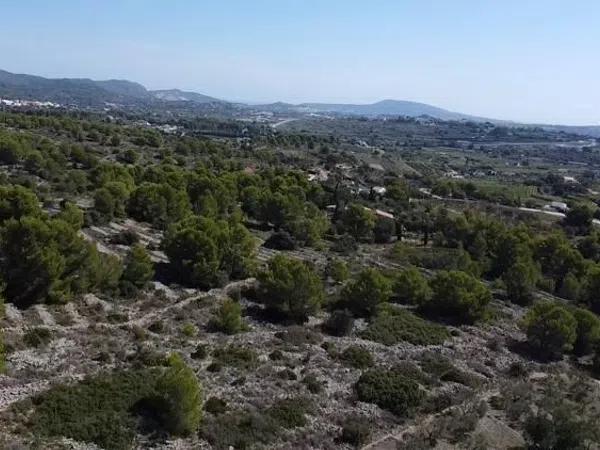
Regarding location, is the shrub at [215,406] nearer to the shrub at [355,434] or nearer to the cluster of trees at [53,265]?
the shrub at [355,434]

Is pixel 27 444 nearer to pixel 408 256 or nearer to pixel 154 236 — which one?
pixel 154 236

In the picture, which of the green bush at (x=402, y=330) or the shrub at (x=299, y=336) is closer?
the shrub at (x=299, y=336)

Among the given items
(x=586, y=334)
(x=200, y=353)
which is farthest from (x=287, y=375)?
(x=586, y=334)

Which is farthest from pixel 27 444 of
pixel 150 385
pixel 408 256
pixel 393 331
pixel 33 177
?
pixel 33 177

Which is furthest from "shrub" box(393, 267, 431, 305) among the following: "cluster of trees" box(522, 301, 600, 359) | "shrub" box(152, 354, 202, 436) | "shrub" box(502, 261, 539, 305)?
"shrub" box(152, 354, 202, 436)

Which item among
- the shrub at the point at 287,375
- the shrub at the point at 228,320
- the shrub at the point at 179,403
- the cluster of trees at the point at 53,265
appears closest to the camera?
the shrub at the point at 179,403

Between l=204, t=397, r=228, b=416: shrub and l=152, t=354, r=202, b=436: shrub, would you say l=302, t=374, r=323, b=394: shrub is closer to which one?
l=204, t=397, r=228, b=416: shrub

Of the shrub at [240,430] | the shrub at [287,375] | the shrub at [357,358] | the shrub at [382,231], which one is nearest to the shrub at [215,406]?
the shrub at [240,430]
